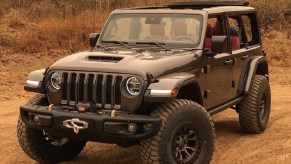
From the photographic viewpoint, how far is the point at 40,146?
544 centimetres

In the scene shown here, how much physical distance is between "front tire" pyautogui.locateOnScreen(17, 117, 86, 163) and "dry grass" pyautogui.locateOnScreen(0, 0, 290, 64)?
7.71 m

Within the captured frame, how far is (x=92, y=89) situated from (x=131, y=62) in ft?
1.55

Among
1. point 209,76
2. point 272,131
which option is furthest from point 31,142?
point 272,131

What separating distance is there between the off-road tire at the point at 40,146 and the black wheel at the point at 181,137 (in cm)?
138

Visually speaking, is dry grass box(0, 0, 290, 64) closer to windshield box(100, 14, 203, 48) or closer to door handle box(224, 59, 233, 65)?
windshield box(100, 14, 203, 48)

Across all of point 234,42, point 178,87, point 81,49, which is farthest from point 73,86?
point 81,49

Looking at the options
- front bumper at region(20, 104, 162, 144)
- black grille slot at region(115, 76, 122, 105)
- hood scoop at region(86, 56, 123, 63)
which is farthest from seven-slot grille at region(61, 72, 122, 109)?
hood scoop at region(86, 56, 123, 63)

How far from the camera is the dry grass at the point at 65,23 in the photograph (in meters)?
13.4

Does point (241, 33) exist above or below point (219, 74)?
above

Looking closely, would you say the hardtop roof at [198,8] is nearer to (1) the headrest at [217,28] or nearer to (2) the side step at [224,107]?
(1) the headrest at [217,28]

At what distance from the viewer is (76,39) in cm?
1380

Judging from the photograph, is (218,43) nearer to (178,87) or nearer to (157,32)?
(157,32)

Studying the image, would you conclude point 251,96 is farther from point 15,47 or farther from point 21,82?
point 15,47

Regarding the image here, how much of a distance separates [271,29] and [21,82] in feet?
26.8
